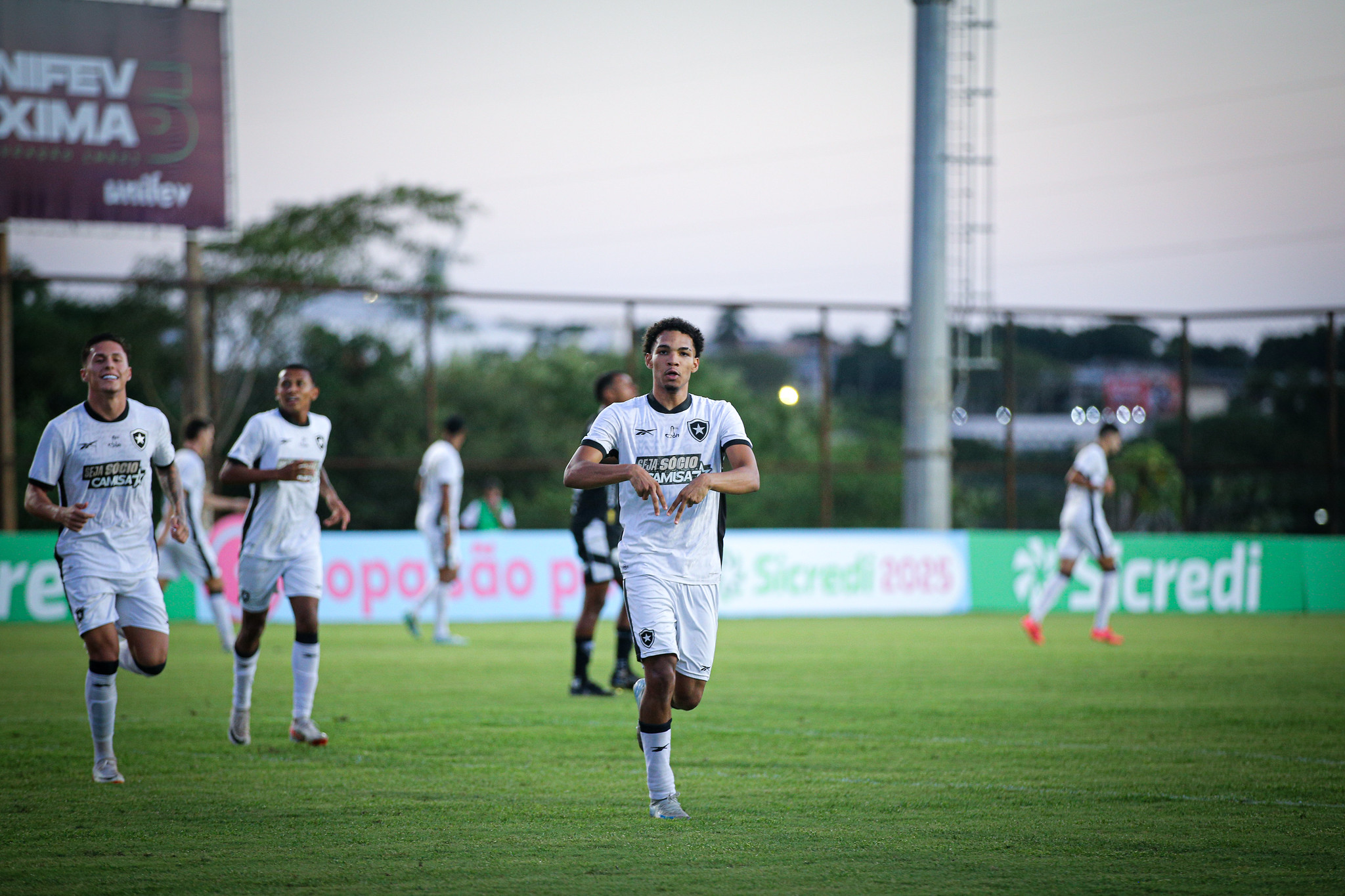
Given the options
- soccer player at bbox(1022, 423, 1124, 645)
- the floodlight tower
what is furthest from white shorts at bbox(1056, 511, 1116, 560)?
the floodlight tower

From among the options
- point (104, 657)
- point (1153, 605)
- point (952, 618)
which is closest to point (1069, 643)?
point (952, 618)

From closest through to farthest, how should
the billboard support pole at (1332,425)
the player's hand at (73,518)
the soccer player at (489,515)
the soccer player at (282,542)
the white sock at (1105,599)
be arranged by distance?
the player's hand at (73,518), the soccer player at (282,542), the white sock at (1105,599), the billboard support pole at (1332,425), the soccer player at (489,515)

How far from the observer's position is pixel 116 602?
7.88m

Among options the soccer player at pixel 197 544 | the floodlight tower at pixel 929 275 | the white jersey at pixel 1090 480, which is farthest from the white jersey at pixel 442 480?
the floodlight tower at pixel 929 275

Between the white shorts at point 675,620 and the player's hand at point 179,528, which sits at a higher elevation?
the player's hand at point 179,528

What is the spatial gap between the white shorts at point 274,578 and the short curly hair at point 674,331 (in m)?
3.12

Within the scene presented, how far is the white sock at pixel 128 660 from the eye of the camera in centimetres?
791

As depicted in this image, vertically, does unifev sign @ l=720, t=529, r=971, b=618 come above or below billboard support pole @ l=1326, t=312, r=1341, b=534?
below

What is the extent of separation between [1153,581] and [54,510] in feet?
59.2

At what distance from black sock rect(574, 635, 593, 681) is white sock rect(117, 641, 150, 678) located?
3.84m

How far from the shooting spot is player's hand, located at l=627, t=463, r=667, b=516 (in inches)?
250

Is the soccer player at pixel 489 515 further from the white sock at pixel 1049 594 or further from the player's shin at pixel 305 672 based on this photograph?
the player's shin at pixel 305 672

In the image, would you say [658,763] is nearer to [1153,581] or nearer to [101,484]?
[101,484]

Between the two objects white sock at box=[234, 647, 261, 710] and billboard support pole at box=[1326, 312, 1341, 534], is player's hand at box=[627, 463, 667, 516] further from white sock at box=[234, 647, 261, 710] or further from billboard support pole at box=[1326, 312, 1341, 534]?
billboard support pole at box=[1326, 312, 1341, 534]
